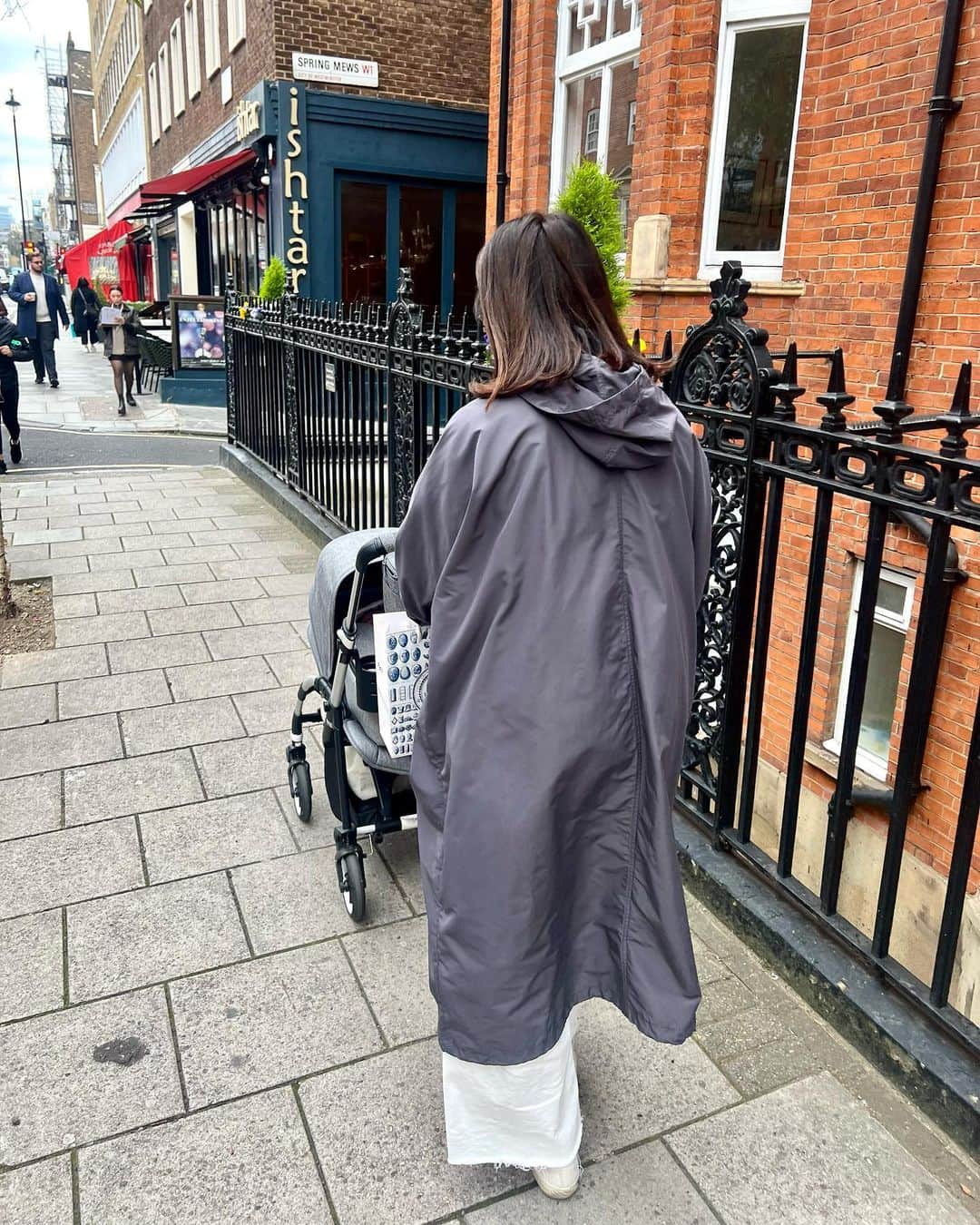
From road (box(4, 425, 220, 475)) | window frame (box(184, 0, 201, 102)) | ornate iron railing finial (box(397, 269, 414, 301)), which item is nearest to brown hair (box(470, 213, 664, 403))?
ornate iron railing finial (box(397, 269, 414, 301))

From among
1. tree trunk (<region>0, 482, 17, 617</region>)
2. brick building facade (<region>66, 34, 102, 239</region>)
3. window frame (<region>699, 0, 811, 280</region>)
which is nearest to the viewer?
tree trunk (<region>0, 482, 17, 617</region>)

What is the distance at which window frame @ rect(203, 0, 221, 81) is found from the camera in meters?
16.8

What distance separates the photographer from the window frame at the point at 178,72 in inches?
802

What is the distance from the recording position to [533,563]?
178cm

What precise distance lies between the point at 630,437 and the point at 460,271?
49.2 ft

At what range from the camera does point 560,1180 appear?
2.08 meters

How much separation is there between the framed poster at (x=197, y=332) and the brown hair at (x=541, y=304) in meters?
14.0

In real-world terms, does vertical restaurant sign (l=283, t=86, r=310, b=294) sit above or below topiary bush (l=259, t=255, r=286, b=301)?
above

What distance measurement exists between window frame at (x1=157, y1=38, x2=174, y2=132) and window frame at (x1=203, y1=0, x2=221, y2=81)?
4808mm

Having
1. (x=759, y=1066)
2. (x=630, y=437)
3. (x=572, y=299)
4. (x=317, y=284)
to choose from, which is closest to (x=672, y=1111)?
(x=759, y=1066)

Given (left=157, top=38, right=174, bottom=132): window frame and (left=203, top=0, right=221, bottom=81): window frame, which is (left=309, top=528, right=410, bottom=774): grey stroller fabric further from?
(left=157, top=38, right=174, bottom=132): window frame

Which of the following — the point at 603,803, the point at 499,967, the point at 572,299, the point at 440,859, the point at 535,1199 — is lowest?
the point at 535,1199

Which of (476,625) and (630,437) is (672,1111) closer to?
(476,625)

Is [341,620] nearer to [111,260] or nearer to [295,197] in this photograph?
[295,197]
